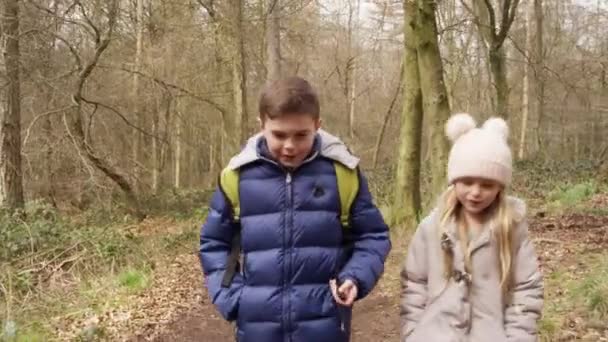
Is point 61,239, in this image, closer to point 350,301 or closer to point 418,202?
point 418,202

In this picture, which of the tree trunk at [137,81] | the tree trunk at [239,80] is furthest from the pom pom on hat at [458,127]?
the tree trunk at [239,80]

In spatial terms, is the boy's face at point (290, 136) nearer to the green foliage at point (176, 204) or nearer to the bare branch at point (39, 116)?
the bare branch at point (39, 116)

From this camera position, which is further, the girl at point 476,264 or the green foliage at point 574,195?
the green foliage at point 574,195

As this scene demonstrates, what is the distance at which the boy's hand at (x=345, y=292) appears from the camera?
281cm

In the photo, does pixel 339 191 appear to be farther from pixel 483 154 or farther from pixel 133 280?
pixel 133 280

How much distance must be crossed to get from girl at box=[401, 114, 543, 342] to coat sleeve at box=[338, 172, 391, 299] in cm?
16

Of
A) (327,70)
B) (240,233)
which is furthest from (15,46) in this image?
(327,70)

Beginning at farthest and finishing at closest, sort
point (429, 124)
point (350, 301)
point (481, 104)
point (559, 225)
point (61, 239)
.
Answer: point (481, 104) < point (559, 225) < point (61, 239) < point (429, 124) < point (350, 301)

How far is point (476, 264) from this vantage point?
2869 millimetres

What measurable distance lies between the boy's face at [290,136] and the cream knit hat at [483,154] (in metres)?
0.60

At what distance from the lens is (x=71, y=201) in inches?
609

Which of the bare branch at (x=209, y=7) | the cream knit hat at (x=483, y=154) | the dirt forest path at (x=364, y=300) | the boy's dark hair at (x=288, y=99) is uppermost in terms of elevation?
the bare branch at (x=209, y=7)

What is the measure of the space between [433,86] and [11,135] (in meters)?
8.21

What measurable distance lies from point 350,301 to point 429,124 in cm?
617
